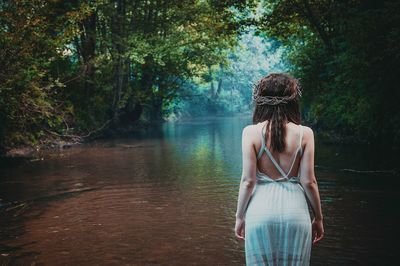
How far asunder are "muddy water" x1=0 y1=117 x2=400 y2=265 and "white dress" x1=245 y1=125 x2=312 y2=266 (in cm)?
335

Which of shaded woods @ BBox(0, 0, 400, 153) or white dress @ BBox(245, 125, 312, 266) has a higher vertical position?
shaded woods @ BBox(0, 0, 400, 153)

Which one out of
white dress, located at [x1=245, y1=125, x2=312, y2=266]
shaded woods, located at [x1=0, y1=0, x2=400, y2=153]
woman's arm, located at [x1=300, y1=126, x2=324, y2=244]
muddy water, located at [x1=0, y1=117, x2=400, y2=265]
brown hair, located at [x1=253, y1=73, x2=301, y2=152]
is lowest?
muddy water, located at [x1=0, y1=117, x2=400, y2=265]

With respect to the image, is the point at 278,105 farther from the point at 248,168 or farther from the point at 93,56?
the point at 93,56

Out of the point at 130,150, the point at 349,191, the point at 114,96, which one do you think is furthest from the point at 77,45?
the point at 349,191

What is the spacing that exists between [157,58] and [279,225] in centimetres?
2513

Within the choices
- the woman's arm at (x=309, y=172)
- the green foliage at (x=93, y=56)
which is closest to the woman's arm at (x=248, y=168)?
the woman's arm at (x=309, y=172)

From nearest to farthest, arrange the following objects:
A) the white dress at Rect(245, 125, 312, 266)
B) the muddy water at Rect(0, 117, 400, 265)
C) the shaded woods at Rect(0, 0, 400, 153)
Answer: the white dress at Rect(245, 125, 312, 266), the muddy water at Rect(0, 117, 400, 265), the shaded woods at Rect(0, 0, 400, 153)

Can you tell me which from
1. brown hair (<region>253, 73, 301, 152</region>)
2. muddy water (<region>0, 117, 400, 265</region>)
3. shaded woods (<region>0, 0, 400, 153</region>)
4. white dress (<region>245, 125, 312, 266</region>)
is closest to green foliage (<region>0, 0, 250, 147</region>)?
shaded woods (<region>0, 0, 400, 153</region>)

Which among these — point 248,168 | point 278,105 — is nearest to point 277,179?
point 248,168

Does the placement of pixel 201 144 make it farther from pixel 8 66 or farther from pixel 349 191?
pixel 349 191

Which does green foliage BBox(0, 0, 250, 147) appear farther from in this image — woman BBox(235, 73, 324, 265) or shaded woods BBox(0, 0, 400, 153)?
woman BBox(235, 73, 324, 265)

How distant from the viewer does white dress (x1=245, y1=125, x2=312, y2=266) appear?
3303mm

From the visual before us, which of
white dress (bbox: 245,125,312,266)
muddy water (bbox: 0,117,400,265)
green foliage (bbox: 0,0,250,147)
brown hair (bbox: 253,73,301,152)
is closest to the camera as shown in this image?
white dress (bbox: 245,125,312,266)

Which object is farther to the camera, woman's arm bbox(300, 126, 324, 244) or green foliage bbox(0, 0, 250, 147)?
green foliage bbox(0, 0, 250, 147)
